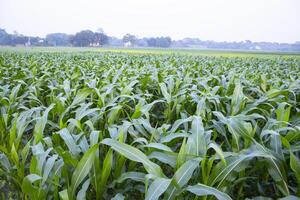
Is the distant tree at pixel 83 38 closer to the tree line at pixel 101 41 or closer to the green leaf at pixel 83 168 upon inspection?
the tree line at pixel 101 41

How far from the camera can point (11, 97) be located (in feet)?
9.30

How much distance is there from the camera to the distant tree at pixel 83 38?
79.8 m

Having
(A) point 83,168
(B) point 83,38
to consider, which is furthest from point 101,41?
(A) point 83,168

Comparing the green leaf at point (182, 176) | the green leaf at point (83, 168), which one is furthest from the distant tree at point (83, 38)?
the green leaf at point (182, 176)

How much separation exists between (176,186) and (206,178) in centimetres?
24

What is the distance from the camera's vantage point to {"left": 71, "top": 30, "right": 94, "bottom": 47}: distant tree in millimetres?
79812

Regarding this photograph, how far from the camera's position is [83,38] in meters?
79.8

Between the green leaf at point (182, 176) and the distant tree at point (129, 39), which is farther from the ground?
the distant tree at point (129, 39)

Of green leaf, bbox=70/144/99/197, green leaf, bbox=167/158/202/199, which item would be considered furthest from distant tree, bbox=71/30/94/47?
green leaf, bbox=167/158/202/199

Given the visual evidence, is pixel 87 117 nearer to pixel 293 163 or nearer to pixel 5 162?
pixel 5 162

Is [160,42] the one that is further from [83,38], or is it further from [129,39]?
[83,38]

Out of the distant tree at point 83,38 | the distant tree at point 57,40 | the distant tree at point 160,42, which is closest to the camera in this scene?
the distant tree at point 83,38

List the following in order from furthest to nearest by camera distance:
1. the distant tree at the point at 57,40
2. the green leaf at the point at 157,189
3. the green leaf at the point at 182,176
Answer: the distant tree at the point at 57,40 → the green leaf at the point at 182,176 → the green leaf at the point at 157,189

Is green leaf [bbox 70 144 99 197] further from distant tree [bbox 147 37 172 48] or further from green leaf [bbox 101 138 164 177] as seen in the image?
distant tree [bbox 147 37 172 48]
